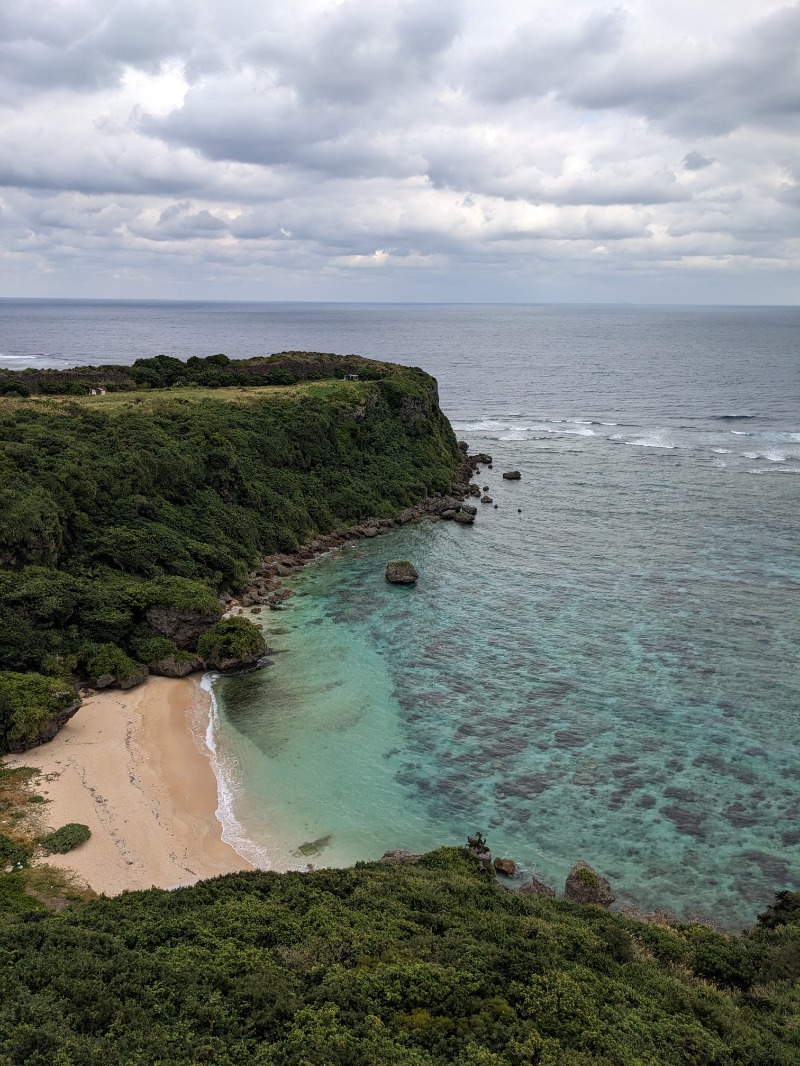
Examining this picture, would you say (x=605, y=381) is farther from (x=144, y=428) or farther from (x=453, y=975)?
(x=453, y=975)

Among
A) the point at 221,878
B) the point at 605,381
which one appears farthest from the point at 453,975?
the point at 605,381

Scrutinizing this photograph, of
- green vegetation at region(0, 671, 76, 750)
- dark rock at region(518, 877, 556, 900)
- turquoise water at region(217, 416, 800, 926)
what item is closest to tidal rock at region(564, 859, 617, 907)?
dark rock at region(518, 877, 556, 900)

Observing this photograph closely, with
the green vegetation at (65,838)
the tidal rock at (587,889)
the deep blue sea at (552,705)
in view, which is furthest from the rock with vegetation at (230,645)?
the tidal rock at (587,889)

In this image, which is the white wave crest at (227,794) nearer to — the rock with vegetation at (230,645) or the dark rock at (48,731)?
the rock with vegetation at (230,645)

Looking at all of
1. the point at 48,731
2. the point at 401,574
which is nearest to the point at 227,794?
the point at 48,731

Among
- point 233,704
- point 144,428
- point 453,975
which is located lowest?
point 233,704
